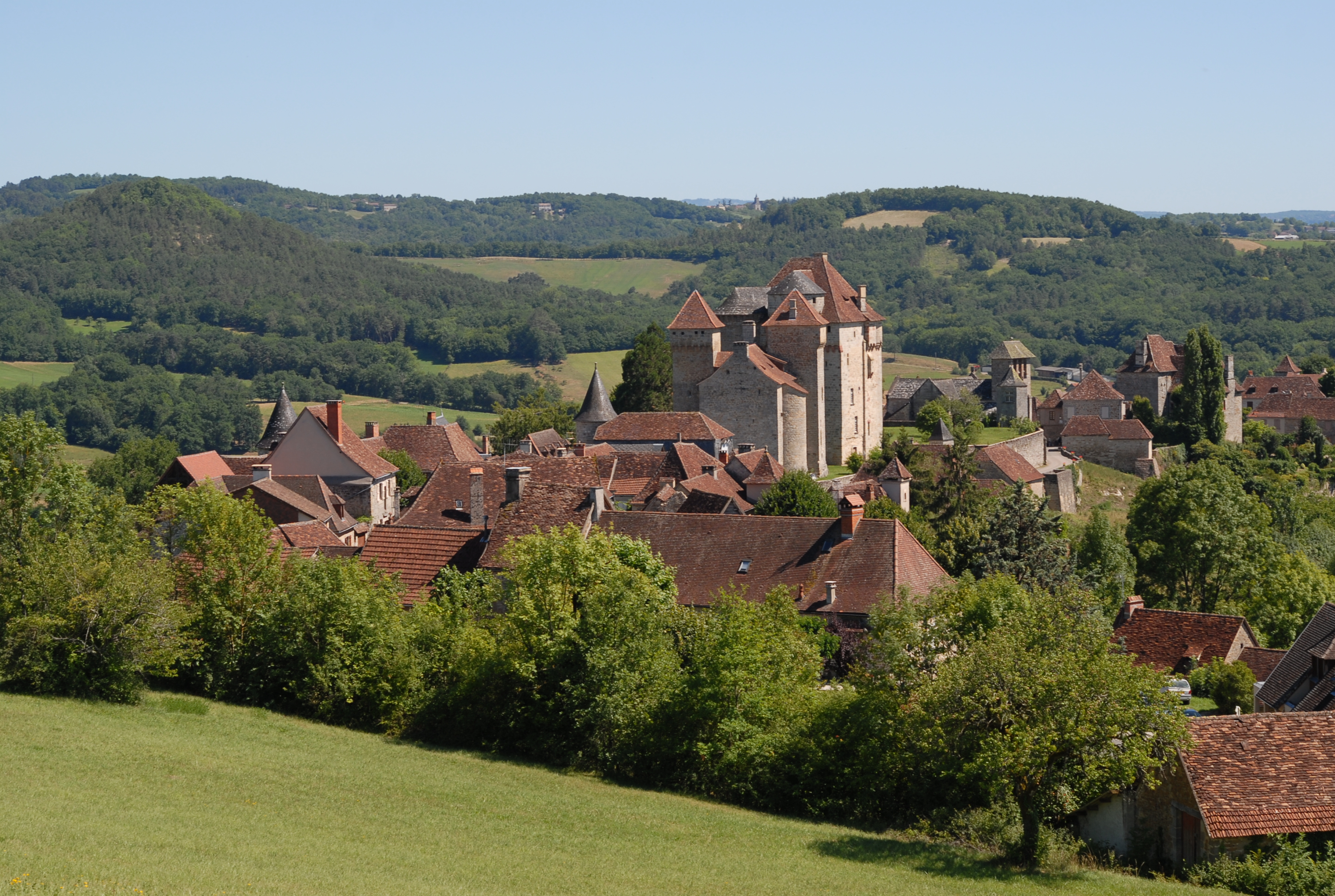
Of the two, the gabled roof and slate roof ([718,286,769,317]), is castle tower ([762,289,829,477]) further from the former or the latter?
the gabled roof

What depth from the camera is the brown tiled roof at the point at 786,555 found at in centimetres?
3819

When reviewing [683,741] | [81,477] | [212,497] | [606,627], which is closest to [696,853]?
[683,741]

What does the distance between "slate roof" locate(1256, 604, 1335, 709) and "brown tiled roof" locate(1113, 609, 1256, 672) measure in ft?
25.3

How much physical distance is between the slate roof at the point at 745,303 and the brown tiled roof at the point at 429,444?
15.0m

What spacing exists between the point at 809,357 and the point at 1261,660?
3452 centimetres

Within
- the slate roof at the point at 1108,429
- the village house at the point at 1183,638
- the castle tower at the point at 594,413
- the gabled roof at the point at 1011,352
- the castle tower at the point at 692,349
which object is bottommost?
the village house at the point at 1183,638

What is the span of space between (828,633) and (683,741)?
982 centimetres

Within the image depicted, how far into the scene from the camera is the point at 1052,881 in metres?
22.7

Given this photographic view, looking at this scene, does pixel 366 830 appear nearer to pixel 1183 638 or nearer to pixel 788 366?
pixel 1183 638

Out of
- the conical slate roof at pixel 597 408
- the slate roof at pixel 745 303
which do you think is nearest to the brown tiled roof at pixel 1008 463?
the slate roof at pixel 745 303

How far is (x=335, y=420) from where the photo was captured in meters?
59.7

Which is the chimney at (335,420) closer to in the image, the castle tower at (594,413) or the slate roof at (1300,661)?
the castle tower at (594,413)

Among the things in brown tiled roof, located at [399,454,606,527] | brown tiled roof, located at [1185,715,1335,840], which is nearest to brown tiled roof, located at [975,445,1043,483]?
brown tiled roof, located at [399,454,606,527]

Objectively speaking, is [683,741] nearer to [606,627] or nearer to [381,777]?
[606,627]
